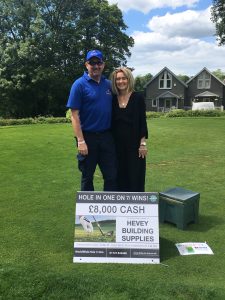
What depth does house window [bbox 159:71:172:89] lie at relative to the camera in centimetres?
5158

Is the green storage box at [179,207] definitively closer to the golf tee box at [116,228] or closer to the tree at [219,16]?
the golf tee box at [116,228]

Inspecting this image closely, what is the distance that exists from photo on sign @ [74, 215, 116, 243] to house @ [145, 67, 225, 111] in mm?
46254

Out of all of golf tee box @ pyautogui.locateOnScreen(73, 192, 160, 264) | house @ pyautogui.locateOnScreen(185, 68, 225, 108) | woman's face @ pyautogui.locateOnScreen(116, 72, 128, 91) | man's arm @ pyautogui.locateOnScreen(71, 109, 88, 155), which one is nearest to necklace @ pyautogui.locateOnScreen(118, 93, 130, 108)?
woman's face @ pyautogui.locateOnScreen(116, 72, 128, 91)

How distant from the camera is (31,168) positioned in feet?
31.0

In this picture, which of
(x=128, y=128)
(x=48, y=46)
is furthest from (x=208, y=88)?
(x=128, y=128)

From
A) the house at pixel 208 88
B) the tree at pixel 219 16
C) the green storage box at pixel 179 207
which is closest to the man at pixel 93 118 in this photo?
→ the green storage box at pixel 179 207

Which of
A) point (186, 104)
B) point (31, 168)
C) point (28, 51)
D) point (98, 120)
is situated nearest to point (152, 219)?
point (98, 120)

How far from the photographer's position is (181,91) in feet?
167

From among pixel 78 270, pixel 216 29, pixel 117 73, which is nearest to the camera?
pixel 78 270

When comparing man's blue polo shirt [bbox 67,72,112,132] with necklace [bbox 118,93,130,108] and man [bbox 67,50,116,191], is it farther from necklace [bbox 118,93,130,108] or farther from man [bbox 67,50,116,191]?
necklace [bbox 118,93,130,108]

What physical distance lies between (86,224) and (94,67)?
5.78 feet

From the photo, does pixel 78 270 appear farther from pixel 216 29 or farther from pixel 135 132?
pixel 216 29

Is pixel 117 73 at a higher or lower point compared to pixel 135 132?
higher

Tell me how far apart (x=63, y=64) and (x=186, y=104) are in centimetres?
1730
